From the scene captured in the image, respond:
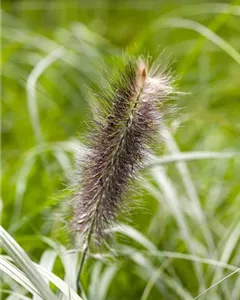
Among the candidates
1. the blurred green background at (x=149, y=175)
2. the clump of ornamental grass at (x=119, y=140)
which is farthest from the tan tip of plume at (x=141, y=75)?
the blurred green background at (x=149, y=175)

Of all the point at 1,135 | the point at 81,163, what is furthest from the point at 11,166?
the point at 81,163

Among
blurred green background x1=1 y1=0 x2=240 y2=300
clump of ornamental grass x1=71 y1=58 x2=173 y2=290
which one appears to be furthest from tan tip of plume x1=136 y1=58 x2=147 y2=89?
blurred green background x1=1 y1=0 x2=240 y2=300

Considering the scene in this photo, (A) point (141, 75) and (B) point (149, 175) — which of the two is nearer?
(A) point (141, 75)

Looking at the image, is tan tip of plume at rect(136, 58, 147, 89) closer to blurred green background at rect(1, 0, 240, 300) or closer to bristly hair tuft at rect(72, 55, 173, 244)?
bristly hair tuft at rect(72, 55, 173, 244)

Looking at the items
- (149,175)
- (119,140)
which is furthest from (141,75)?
(149,175)

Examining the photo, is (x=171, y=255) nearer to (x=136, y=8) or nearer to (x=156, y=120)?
(x=156, y=120)

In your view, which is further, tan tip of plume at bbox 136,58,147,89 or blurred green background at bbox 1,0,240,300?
blurred green background at bbox 1,0,240,300

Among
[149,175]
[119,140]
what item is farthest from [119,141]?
[149,175]

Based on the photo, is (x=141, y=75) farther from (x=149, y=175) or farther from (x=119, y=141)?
(x=149, y=175)
